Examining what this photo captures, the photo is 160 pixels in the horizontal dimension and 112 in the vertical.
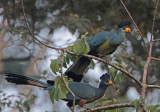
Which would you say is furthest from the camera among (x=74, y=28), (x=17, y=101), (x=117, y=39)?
(x=74, y=28)

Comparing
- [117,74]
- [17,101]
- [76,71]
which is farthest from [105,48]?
[17,101]

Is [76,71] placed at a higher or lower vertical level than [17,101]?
higher

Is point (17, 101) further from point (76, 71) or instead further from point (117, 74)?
point (117, 74)

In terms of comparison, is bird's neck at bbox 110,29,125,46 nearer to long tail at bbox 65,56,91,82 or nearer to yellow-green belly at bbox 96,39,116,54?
yellow-green belly at bbox 96,39,116,54

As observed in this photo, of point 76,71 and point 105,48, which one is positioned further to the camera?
point 105,48

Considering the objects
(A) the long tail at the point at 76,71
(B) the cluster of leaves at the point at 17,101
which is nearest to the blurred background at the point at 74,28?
(B) the cluster of leaves at the point at 17,101

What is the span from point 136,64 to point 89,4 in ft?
6.31

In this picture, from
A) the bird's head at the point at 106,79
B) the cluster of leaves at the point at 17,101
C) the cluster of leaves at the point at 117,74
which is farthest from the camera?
the cluster of leaves at the point at 17,101

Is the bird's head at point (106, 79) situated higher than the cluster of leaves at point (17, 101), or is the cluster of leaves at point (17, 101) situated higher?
the bird's head at point (106, 79)

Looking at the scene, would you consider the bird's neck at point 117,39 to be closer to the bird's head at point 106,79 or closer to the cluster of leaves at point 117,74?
the bird's head at point 106,79

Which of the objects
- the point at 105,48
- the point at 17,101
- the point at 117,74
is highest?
the point at 105,48

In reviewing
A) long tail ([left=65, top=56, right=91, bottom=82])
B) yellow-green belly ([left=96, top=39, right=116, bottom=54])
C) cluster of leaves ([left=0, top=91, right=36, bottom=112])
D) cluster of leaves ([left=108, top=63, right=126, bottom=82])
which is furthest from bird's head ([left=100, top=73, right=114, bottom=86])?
cluster of leaves ([left=0, top=91, right=36, bottom=112])

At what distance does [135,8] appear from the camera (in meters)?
7.25

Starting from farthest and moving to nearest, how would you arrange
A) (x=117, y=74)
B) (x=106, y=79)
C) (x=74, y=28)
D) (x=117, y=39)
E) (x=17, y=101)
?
1. (x=74, y=28)
2. (x=17, y=101)
3. (x=117, y=39)
4. (x=106, y=79)
5. (x=117, y=74)
